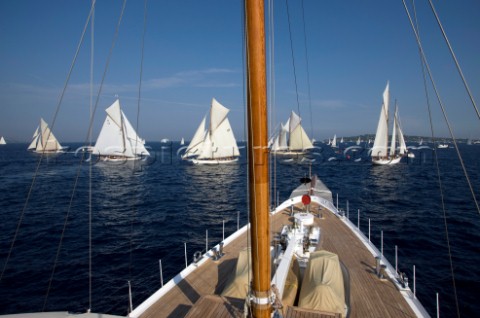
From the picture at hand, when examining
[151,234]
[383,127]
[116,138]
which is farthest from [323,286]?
[116,138]

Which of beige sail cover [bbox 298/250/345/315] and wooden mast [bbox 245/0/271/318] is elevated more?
wooden mast [bbox 245/0/271/318]

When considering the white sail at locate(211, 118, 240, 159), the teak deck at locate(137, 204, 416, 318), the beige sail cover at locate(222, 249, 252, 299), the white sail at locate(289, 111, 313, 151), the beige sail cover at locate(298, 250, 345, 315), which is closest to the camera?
the teak deck at locate(137, 204, 416, 318)

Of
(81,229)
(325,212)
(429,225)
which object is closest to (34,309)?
(81,229)

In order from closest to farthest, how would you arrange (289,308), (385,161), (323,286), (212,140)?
(289,308)
(323,286)
(385,161)
(212,140)

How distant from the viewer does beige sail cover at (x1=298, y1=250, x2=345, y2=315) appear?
25.6 ft

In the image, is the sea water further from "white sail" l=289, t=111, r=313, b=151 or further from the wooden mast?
"white sail" l=289, t=111, r=313, b=151

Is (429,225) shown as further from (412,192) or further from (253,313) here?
(253,313)

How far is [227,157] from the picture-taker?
87.1m

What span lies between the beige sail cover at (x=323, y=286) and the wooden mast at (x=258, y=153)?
3319 mm

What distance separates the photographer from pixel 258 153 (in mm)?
4688

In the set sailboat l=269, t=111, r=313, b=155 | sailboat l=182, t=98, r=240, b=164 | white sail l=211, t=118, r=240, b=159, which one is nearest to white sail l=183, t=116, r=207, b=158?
sailboat l=182, t=98, r=240, b=164

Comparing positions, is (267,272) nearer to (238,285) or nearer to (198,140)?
(238,285)

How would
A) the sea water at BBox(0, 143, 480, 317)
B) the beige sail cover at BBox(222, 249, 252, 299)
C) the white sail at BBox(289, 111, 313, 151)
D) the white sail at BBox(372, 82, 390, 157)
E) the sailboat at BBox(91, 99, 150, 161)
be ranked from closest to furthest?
1. the beige sail cover at BBox(222, 249, 252, 299)
2. the sea water at BBox(0, 143, 480, 317)
3. the white sail at BBox(372, 82, 390, 157)
4. the sailboat at BBox(91, 99, 150, 161)
5. the white sail at BBox(289, 111, 313, 151)

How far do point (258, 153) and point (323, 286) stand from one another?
562 cm
